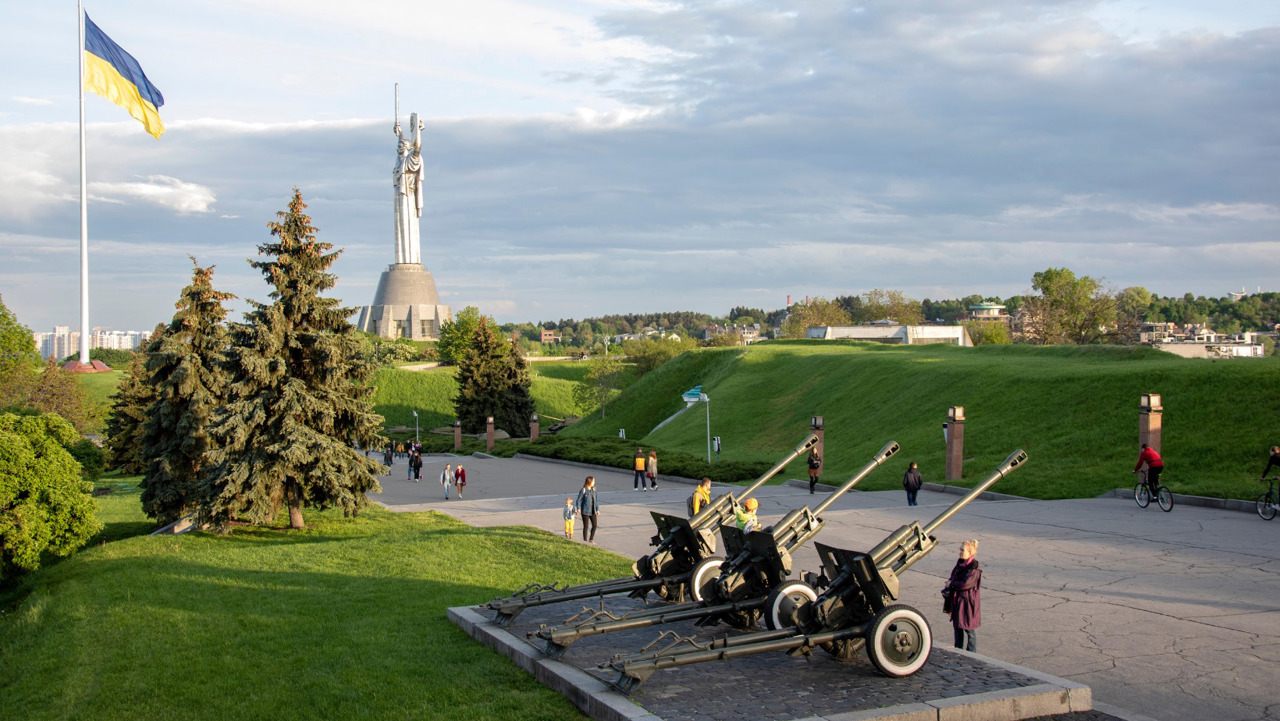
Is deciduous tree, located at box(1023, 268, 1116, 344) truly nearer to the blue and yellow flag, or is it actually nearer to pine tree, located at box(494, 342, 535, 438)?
pine tree, located at box(494, 342, 535, 438)

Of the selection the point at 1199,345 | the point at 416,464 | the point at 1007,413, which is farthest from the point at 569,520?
the point at 1199,345

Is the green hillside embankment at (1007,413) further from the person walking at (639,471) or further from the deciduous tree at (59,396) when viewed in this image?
the deciduous tree at (59,396)

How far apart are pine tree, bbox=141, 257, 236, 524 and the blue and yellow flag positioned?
17049 millimetres

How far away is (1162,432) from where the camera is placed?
25.0m

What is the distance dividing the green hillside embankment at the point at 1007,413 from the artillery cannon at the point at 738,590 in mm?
15241

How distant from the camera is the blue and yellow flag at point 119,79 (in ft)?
127

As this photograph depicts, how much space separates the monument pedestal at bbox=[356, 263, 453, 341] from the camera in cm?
10769

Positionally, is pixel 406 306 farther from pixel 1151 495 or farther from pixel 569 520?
pixel 1151 495

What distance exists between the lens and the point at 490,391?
6294cm

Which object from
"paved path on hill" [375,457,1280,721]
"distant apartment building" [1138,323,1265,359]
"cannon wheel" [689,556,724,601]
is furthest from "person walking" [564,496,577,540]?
"distant apartment building" [1138,323,1265,359]

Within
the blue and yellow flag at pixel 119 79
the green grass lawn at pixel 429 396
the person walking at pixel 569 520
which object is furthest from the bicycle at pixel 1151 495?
the green grass lawn at pixel 429 396

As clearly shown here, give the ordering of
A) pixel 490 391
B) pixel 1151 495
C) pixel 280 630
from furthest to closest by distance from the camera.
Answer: pixel 490 391
pixel 1151 495
pixel 280 630

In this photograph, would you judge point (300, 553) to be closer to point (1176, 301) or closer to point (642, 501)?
point (642, 501)

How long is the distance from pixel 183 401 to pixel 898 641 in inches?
896
